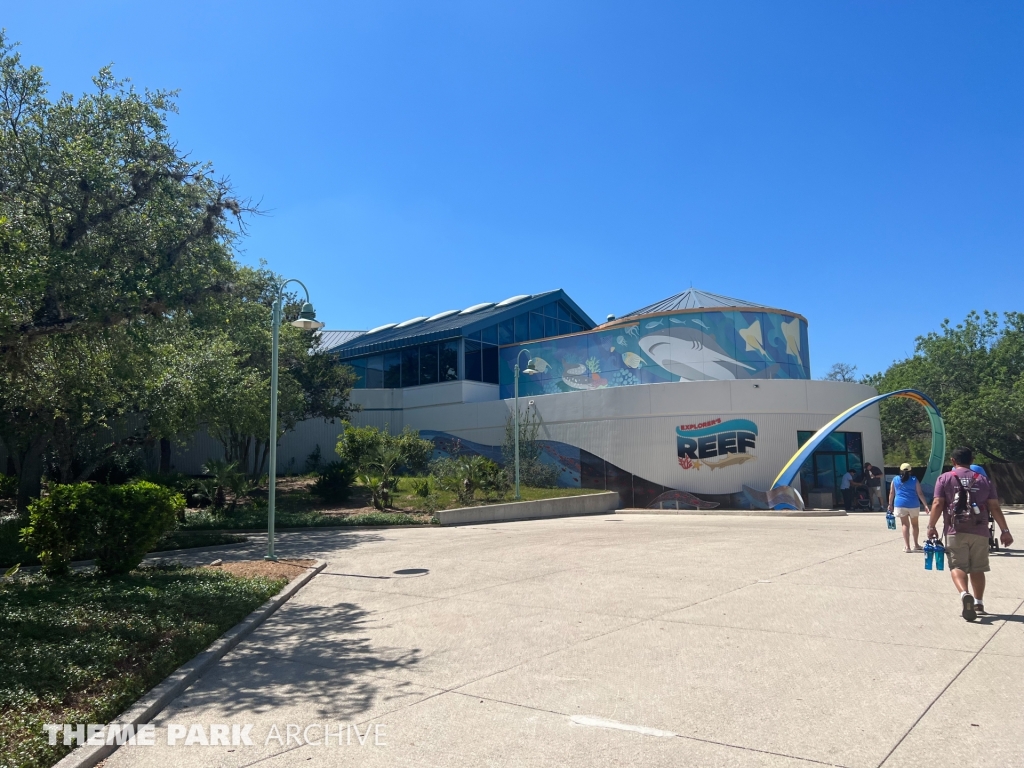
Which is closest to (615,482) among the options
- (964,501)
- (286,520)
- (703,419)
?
(703,419)

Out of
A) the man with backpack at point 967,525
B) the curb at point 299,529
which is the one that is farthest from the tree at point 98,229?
the man with backpack at point 967,525

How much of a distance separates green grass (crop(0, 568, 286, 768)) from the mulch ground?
0.73 meters

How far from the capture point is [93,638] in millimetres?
6391

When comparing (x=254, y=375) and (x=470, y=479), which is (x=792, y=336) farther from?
(x=254, y=375)

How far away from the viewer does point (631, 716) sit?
475cm

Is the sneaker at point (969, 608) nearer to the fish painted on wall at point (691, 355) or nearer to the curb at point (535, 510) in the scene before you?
the curb at point (535, 510)

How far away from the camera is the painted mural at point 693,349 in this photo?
30.2m

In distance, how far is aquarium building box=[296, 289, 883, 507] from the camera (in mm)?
29047

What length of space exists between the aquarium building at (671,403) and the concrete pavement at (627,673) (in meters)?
18.1

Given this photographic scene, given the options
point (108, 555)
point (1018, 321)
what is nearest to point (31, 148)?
point (108, 555)

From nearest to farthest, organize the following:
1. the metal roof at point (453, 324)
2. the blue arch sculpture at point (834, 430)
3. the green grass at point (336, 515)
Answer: the green grass at point (336, 515), the blue arch sculpture at point (834, 430), the metal roof at point (453, 324)

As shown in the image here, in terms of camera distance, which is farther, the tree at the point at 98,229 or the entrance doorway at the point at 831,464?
the entrance doorway at the point at 831,464

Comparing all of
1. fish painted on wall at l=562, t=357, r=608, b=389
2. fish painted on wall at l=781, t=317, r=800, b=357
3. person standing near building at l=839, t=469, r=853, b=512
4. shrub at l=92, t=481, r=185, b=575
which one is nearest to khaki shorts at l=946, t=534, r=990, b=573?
shrub at l=92, t=481, r=185, b=575

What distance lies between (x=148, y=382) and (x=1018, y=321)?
165 feet
